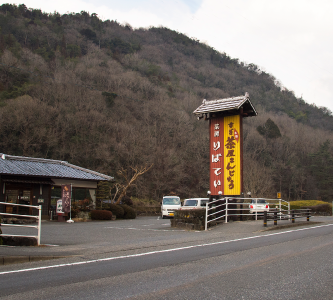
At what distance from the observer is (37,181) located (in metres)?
25.5

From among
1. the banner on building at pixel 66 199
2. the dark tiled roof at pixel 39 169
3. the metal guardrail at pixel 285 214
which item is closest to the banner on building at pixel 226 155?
the metal guardrail at pixel 285 214

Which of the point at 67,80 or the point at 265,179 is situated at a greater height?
the point at 67,80

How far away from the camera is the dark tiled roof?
24250 mm

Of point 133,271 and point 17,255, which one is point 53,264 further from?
point 133,271

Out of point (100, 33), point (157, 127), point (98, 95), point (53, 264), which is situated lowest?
point (53, 264)

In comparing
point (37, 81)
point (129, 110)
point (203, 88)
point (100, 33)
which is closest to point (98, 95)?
point (129, 110)

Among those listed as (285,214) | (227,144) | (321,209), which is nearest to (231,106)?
(227,144)

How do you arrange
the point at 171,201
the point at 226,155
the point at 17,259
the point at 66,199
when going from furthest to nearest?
the point at 171,201
the point at 66,199
the point at 226,155
the point at 17,259

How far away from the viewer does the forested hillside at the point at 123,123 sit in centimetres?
4675

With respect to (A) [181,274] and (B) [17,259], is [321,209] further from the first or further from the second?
(B) [17,259]

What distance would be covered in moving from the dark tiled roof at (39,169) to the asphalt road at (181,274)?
17.0 meters

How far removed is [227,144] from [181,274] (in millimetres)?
12893

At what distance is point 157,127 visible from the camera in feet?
195

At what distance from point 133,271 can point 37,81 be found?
58.3m
